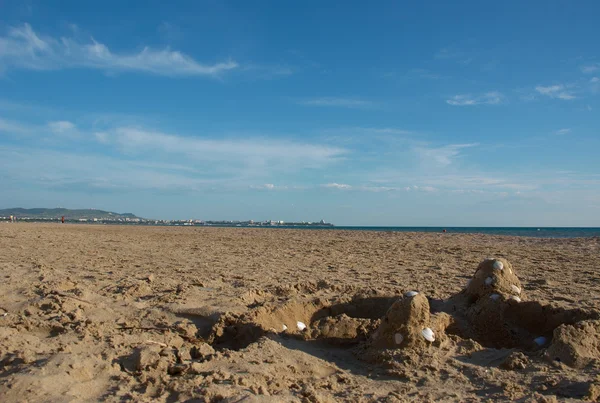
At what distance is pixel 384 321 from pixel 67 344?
2.53 metres

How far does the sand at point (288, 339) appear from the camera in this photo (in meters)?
2.79

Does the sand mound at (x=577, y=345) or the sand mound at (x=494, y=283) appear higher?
the sand mound at (x=494, y=283)

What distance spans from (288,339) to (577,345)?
2.25 m

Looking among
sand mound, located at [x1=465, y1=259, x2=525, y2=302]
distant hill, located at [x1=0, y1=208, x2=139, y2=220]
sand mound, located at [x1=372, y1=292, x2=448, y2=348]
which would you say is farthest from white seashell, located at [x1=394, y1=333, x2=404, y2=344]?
distant hill, located at [x1=0, y1=208, x2=139, y2=220]

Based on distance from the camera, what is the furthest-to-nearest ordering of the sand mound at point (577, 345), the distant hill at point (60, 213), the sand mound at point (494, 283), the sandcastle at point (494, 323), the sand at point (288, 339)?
the distant hill at point (60, 213)
the sand mound at point (494, 283)
the sandcastle at point (494, 323)
the sand mound at point (577, 345)
the sand at point (288, 339)

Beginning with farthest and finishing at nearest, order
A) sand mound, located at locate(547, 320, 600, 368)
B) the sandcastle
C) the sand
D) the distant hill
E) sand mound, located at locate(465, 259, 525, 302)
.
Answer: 1. the distant hill
2. sand mound, located at locate(465, 259, 525, 302)
3. the sandcastle
4. sand mound, located at locate(547, 320, 600, 368)
5. the sand

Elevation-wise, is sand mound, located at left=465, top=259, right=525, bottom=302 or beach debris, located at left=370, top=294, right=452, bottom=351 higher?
sand mound, located at left=465, top=259, right=525, bottom=302

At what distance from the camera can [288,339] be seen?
382 centimetres

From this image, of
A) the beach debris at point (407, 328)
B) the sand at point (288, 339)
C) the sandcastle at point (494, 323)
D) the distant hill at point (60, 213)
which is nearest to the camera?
the sand at point (288, 339)

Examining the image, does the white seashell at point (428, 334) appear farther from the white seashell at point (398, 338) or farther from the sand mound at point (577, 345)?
the sand mound at point (577, 345)

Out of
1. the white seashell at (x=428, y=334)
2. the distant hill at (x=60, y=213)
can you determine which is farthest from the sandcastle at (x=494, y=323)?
the distant hill at (x=60, y=213)

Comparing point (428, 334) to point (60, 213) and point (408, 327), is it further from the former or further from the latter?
point (60, 213)

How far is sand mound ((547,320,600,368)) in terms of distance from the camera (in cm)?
315

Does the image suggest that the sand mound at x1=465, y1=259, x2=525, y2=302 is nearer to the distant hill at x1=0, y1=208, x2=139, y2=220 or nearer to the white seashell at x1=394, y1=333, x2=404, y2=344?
the white seashell at x1=394, y1=333, x2=404, y2=344
